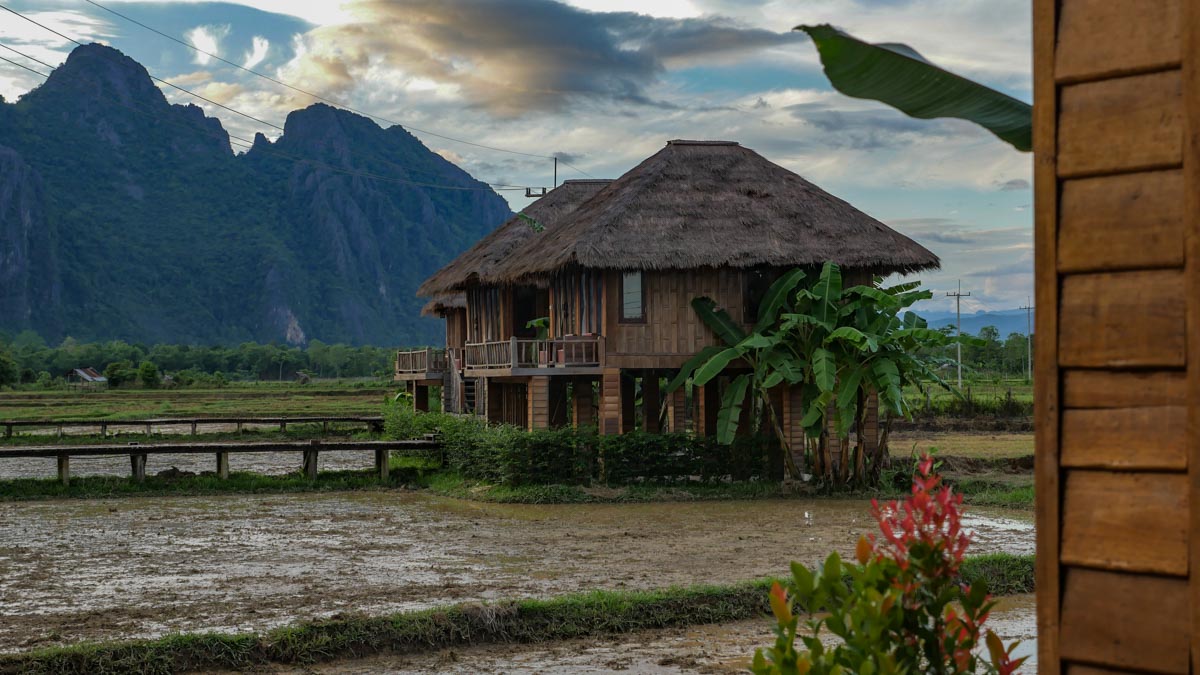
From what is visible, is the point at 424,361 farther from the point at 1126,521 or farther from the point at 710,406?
the point at 1126,521

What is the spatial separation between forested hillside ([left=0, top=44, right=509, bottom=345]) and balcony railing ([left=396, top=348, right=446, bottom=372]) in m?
105

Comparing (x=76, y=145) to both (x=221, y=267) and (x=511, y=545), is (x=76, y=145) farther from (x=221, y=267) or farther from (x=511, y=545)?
(x=511, y=545)

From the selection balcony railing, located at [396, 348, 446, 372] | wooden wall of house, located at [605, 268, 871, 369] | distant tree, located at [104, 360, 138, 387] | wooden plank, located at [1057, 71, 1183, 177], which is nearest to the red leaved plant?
wooden plank, located at [1057, 71, 1183, 177]

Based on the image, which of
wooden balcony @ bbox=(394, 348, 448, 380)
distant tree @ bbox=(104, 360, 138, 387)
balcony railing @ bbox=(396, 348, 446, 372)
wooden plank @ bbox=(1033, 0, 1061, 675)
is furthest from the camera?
distant tree @ bbox=(104, 360, 138, 387)

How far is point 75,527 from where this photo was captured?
15.9 m

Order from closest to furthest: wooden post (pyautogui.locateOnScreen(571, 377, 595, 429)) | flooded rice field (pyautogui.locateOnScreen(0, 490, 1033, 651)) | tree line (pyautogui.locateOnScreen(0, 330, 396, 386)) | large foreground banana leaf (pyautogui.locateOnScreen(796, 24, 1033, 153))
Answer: large foreground banana leaf (pyautogui.locateOnScreen(796, 24, 1033, 153)), flooded rice field (pyautogui.locateOnScreen(0, 490, 1033, 651)), wooden post (pyautogui.locateOnScreen(571, 377, 595, 429)), tree line (pyautogui.locateOnScreen(0, 330, 396, 386))

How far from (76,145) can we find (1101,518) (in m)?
169

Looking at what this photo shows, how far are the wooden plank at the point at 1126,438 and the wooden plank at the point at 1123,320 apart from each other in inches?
4.0

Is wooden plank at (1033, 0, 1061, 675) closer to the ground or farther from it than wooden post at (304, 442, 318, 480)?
farther from it

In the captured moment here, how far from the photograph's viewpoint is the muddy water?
751 centimetres

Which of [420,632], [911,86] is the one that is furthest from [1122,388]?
[420,632]

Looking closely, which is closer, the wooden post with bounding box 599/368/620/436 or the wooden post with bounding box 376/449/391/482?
the wooden post with bounding box 599/368/620/436

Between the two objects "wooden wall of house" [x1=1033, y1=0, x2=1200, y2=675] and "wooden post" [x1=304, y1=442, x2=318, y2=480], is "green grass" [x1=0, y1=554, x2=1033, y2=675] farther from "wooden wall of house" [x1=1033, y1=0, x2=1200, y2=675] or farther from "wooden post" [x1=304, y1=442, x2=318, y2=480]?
"wooden post" [x1=304, y1=442, x2=318, y2=480]

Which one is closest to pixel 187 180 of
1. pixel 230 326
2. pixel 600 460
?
pixel 230 326
